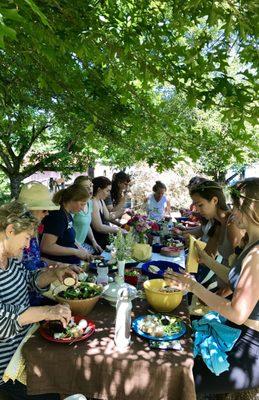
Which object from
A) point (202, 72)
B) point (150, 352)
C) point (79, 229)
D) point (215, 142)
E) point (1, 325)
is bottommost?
point (150, 352)

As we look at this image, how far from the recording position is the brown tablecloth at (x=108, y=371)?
1.70m

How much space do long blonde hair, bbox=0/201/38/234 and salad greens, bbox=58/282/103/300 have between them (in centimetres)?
50

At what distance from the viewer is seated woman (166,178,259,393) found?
1969 mm

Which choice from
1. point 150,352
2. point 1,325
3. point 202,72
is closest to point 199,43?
point 202,72

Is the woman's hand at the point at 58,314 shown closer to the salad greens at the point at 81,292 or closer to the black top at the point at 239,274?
the salad greens at the point at 81,292

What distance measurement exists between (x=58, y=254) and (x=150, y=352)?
73.3 inches

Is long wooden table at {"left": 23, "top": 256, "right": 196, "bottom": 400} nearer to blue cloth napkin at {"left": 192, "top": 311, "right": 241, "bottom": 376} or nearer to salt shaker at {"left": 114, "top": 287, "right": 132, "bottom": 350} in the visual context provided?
salt shaker at {"left": 114, "top": 287, "right": 132, "bottom": 350}

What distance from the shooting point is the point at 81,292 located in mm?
2240

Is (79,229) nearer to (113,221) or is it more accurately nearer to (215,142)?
(113,221)

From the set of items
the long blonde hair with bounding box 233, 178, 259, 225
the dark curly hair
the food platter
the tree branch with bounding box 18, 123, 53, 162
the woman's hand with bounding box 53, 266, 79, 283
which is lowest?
the food platter

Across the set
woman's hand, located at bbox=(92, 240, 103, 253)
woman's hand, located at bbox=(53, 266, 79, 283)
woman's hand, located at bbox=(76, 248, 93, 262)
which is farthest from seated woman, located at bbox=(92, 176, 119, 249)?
woman's hand, located at bbox=(53, 266, 79, 283)

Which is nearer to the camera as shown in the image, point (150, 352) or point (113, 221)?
point (150, 352)

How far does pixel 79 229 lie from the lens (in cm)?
438

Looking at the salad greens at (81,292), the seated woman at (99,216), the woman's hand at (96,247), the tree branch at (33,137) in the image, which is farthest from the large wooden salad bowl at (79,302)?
the tree branch at (33,137)
